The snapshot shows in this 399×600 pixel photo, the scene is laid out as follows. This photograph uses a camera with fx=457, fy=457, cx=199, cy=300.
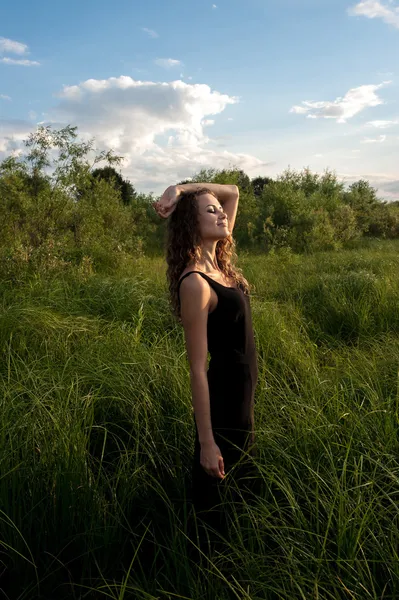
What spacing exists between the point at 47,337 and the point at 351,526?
10.4 ft

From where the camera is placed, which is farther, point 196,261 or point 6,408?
point 6,408

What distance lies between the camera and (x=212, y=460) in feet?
6.04

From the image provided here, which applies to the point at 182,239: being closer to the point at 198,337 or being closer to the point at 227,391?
the point at 198,337

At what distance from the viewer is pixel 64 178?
30.4 feet

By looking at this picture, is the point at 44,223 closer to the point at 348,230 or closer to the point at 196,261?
the point at 196,261

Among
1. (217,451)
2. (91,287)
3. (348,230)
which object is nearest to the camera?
(217,451)

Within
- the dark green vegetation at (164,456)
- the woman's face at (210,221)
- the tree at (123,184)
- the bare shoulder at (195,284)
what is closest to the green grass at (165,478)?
the dark green vegetation at (164,456)

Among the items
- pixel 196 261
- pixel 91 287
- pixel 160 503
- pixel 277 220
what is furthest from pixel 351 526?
pixel 277 220

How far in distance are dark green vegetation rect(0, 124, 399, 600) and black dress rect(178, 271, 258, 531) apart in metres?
0.11

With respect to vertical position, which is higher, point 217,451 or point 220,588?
point 217,451

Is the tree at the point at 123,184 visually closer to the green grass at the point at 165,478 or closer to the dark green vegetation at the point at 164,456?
the dark green vegetation at the point at 164,456

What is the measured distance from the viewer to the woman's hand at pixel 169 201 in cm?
205

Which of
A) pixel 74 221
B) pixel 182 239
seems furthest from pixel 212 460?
pixel 74 221

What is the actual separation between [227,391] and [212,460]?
0.29 metres
